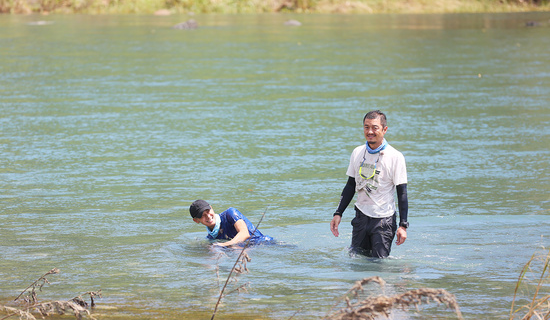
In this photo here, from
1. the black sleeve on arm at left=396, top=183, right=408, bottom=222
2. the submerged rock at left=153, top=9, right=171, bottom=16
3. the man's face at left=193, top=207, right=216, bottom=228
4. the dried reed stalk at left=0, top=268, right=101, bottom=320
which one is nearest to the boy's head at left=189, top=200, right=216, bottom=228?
the man's face at left=193, top=207, right=216, bottom=228

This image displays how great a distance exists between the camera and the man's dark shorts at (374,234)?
6.93 metres

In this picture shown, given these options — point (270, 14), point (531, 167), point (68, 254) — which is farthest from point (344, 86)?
point (270, 14)

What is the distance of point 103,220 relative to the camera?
901cm

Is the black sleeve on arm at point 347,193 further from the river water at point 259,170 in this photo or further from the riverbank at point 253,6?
the riverbank at point 253,6

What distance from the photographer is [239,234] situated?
289 inches

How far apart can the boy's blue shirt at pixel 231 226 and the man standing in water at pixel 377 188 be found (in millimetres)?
1026

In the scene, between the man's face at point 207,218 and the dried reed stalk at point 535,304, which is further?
the man's face at point 207,218

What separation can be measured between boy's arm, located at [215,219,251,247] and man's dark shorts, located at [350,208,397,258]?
1.06 m

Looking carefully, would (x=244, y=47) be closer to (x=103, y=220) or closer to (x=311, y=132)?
(x=311, y=132)

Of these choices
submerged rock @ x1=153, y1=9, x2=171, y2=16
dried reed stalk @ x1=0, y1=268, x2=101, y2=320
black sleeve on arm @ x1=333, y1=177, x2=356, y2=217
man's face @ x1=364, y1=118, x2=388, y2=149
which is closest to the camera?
dried reed stalk @ x1=0, y1=268, x2=101, y2=320

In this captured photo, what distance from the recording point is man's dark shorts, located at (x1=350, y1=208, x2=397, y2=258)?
6.93 metres

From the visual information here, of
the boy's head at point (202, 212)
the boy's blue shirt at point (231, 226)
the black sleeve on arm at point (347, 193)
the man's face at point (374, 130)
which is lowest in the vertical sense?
the boy's blue shirt at point (231, 226)

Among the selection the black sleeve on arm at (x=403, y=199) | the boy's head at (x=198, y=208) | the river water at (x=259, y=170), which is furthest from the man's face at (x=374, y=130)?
the boy's head at (x=198, y=208)

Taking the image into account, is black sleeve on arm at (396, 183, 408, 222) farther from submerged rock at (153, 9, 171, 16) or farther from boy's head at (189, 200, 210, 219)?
submerged rock at (153, 9, 171, 16)
